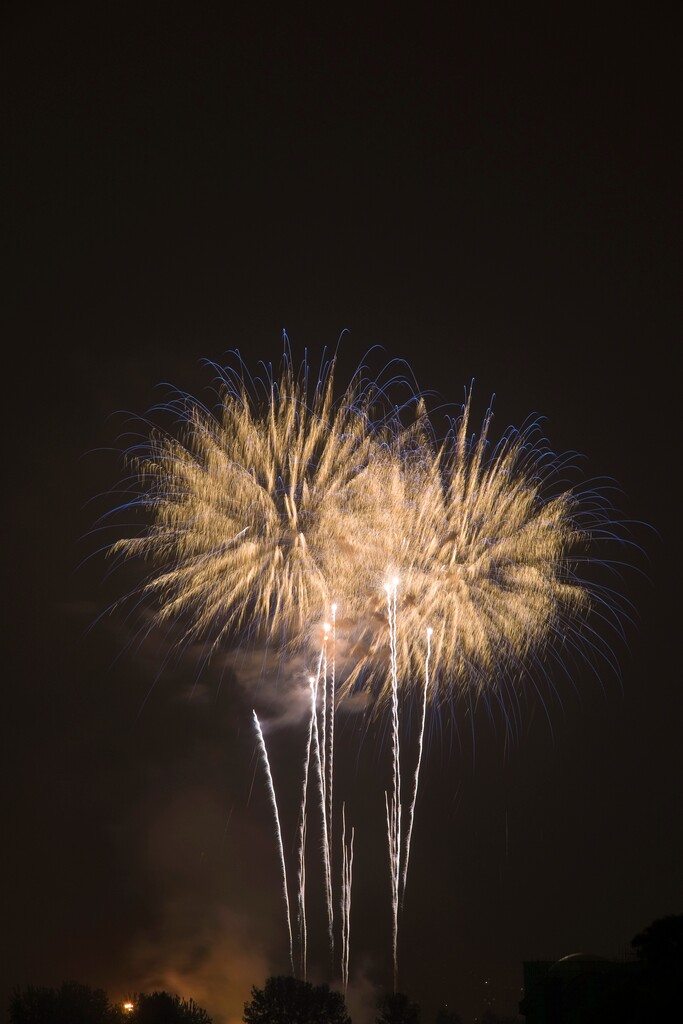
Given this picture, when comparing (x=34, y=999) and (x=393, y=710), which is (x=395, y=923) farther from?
(x=34, y=999)

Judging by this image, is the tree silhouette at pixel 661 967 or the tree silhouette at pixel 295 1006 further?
the tree silhouette at pixel 295 1006

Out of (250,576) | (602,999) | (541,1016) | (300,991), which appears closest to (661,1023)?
(602,999)

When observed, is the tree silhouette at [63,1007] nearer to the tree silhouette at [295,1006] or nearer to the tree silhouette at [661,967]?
the tree silhouette at [295,1006]

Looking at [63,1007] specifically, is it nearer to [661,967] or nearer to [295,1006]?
[295,1006]

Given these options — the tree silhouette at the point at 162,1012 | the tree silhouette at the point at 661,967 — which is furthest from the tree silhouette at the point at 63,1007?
the tree silhouette at the point at 661,967

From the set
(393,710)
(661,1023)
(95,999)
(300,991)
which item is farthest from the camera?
(95,999)

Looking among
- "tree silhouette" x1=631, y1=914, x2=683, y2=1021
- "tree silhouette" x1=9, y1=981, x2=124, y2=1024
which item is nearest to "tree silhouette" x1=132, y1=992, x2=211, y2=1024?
"tree silhouette" x1=9, y1=981, x2=124, y2=1024
